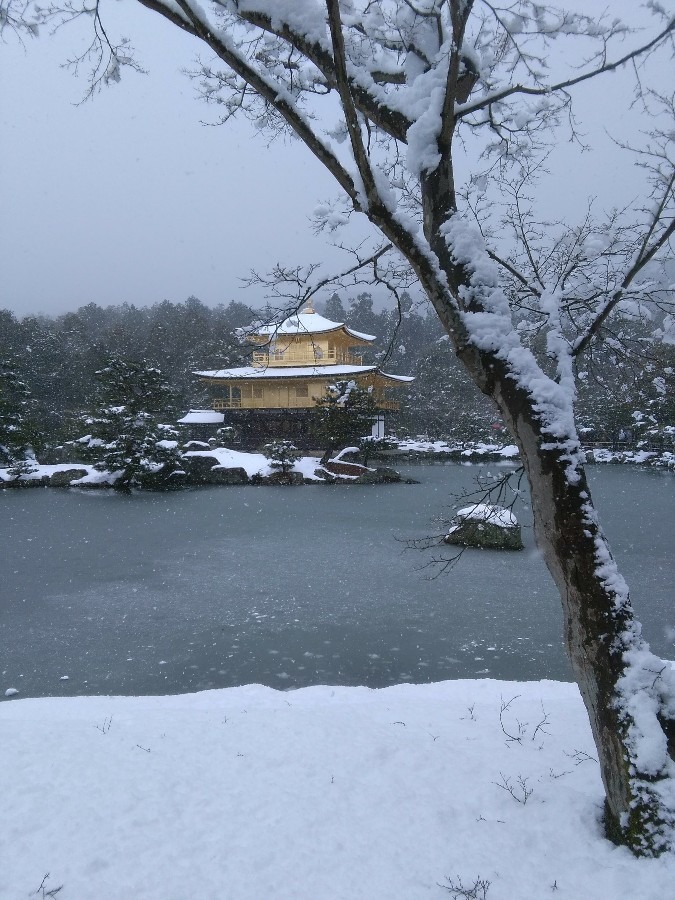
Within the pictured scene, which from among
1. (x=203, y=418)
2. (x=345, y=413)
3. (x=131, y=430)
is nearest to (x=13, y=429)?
(x=131, y=430)

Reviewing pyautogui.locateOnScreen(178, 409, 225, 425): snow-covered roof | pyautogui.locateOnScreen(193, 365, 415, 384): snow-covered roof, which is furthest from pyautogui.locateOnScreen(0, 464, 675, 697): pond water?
pyautogui.locateOnScreen(178, 409, 225, 425): snow-covered roof

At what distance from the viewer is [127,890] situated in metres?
1.72

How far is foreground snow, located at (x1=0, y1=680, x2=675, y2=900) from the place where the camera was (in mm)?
1755

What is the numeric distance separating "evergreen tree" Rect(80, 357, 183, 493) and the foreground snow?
14.7 meters

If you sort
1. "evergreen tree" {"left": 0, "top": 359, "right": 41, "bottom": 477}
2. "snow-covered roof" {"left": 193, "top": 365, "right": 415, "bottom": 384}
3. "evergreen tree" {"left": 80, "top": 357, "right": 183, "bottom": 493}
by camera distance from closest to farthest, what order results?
"evergreen tree" {"left": 80, "top": 357, "right": 183, "bottom": 493} < "evergreen tree" {"left": 0, "top": 359, "right": 41, "bottom": 477} < "snow-covered roof" {"left": 193, "top": 365, "right": 415, "bottom": 384}

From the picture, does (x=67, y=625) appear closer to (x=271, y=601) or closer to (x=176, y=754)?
(x=271, y=601)

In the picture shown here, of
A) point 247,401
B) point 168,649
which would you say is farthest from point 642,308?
point 247,401

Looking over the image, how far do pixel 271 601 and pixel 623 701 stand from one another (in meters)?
5.43

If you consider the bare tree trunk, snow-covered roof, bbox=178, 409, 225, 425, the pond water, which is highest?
the bare tree trunk

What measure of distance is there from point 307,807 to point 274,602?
187 inches

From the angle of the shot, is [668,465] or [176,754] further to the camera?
[668,465]

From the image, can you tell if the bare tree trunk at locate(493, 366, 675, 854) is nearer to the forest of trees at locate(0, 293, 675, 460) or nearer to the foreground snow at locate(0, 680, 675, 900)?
the foreground snow at locate(0, 680, 675, 900)

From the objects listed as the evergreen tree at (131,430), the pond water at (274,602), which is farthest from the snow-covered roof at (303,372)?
the pond water at (274,602)

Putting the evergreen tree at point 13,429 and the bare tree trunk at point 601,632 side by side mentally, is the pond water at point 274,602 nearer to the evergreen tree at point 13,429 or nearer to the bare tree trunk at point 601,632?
the bare tree trunk at point 601,632
